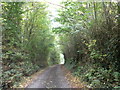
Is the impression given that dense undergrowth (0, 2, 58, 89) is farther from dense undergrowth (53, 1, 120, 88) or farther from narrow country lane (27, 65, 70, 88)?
dense undergrowth (53, 1, 120, 88)

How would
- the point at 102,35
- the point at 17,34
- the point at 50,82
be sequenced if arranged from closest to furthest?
the point at 102,35 → the point at 50,82 → the point at 17,34

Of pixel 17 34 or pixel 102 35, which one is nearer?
pixel 102 35

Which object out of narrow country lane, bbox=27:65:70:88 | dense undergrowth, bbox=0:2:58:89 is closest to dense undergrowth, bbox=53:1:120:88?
narrow country lane, bbox=27:65:70:88

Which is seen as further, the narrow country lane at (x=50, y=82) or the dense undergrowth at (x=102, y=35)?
the narrow country lane at (x=50, y=82)

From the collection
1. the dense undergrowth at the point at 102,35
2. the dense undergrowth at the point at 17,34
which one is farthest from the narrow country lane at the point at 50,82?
the dense undergrowth at the point at 102,35

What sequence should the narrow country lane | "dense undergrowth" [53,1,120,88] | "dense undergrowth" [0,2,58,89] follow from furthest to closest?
"dense undergrowth" [0,2,58,89] → the narrow country lane → "dense undergrowth" [53,1,120,88]

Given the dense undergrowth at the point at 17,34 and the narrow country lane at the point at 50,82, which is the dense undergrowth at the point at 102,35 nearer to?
the narrow country lane at the point at 50,82

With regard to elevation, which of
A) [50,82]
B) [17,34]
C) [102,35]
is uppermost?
[17,34]

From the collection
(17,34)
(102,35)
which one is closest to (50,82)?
(102,35)

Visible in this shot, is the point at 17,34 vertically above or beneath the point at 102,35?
above

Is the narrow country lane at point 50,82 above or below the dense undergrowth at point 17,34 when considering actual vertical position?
below

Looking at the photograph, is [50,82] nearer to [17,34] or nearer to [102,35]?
[102,35]

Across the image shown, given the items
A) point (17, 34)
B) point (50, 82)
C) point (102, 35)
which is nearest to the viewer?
point (102, 35)

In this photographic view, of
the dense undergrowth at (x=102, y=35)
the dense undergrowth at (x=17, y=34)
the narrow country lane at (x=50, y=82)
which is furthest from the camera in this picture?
the dense undergrowth at (x=17, y=34)
